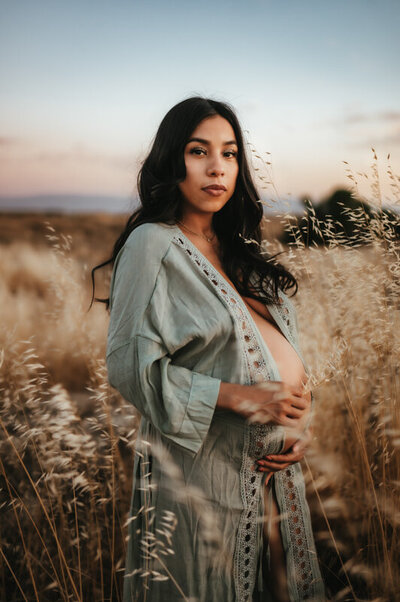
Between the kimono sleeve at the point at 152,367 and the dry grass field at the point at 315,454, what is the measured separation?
1.32 feet

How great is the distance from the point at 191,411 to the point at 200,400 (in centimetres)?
4

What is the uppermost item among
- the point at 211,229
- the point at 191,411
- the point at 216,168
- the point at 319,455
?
the point at 216,168

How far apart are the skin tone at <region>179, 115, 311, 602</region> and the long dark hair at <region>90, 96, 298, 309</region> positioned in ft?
0.14

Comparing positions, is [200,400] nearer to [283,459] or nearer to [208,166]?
[283,459]

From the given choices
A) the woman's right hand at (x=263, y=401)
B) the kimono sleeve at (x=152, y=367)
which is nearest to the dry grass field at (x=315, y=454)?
the woman's right hand at (x=263, y=401)

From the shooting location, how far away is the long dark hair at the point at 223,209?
1.66 meters

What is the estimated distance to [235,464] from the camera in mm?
1475

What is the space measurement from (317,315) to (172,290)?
5.23 feet

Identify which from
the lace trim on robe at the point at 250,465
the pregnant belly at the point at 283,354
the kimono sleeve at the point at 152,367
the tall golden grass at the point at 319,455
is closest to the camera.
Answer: the kimono sleeve at the point at 152,367

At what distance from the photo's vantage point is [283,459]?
1502 mm

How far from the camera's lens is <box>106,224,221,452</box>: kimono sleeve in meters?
1.32

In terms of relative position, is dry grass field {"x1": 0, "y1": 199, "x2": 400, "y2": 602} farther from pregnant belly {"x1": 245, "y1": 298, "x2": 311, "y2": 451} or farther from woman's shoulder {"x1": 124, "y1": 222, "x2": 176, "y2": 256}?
woman's shoulder {"x1": 124, "y1": 222, "x2": 176, "y2": 256}

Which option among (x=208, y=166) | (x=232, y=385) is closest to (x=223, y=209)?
(x=208, y=166)

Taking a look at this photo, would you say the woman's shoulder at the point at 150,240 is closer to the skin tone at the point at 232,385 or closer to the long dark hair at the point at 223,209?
the long dark hair at the point at 223,209
